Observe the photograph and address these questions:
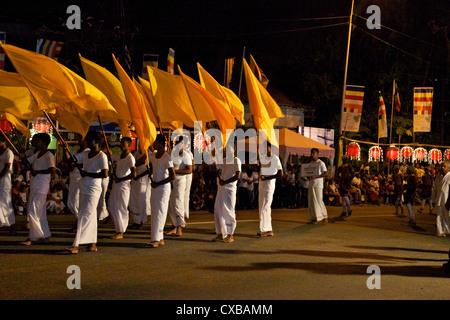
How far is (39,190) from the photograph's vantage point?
10773 mm

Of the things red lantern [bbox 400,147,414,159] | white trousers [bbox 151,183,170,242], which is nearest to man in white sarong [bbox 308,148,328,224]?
white trousers [bbox 151,183,170,242]

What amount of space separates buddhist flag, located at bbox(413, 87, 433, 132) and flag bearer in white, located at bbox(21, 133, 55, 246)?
24021mm

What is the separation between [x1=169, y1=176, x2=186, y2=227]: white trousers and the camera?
43.0ft

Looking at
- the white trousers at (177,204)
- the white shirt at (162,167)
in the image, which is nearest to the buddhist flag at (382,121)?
the white trousers at (177,204)

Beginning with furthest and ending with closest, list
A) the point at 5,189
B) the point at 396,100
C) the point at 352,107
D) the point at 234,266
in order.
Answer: the point at 396,100 → the point at 352,107 → the point at 5,189 → the point at 234,266

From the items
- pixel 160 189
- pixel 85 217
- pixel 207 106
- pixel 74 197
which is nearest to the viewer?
pixel 85 217

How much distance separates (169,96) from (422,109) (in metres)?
21.1

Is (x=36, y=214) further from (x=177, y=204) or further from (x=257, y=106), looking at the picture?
(x=257, y=106)

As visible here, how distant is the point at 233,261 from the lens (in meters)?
9.63

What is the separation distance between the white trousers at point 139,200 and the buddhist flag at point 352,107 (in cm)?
1697

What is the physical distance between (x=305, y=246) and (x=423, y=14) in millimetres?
35198

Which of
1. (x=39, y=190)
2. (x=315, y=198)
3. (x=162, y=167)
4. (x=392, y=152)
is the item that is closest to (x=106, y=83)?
(x=162, y=167)

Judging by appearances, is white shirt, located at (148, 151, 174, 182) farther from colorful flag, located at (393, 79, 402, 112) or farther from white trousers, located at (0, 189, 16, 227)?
colorful flag, located at (393, 79, 402, 112)
